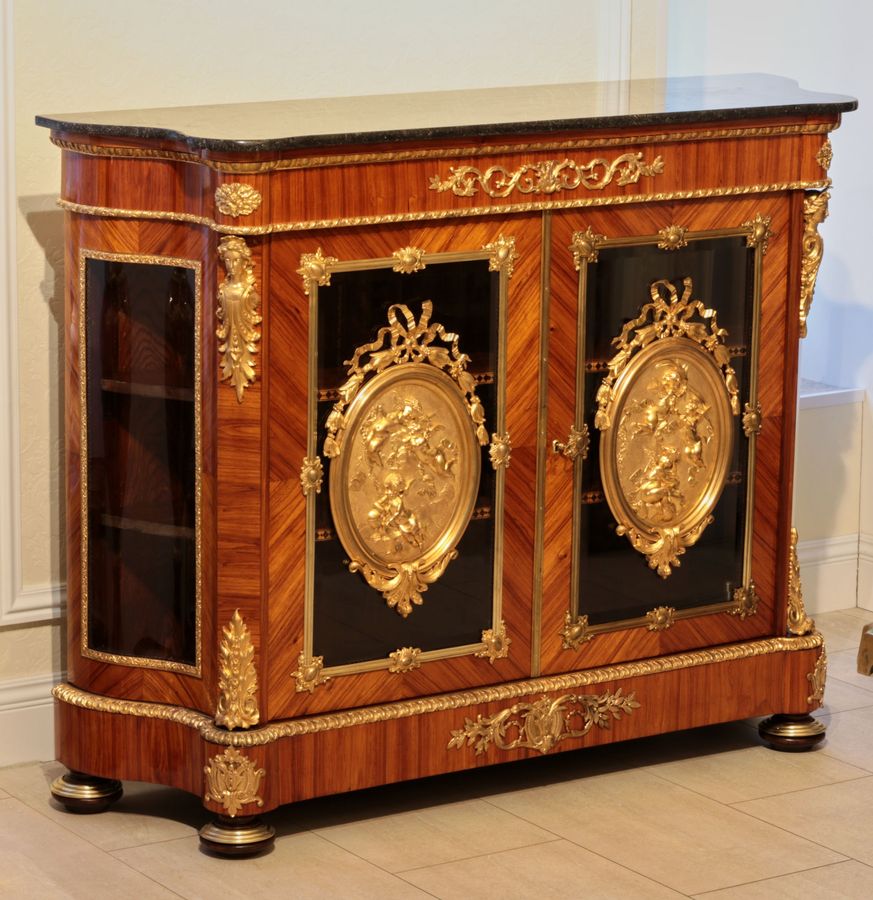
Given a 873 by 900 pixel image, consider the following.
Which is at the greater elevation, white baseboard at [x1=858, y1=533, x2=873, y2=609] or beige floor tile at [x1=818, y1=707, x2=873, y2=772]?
white baseboard at [x1=858, y1=533, x2=873, y2=609]

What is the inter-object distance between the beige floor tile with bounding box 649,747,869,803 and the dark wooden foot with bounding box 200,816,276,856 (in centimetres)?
89

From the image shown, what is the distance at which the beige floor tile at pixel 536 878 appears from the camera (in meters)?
3.29

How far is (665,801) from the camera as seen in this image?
3.73 metres

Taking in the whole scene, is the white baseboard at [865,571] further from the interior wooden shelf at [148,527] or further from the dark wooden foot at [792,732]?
the interior wooden shelf at [148,527]

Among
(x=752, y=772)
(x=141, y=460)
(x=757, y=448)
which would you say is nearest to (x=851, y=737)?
(x=752, y=772)

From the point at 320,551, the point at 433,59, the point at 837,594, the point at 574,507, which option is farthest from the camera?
the point at 837,594

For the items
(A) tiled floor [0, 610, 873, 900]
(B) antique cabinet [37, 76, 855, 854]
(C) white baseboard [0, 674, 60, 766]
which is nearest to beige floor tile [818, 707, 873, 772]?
(A) tiled floor [0, 610, 873, 900]

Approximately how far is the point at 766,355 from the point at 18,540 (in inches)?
61.1

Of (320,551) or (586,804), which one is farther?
(586,804)

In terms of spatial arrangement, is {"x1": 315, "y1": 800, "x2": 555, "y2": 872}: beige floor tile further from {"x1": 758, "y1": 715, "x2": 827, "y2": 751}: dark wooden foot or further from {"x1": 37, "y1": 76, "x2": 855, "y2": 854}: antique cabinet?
{"x1": 758, "y1": 715, "x2": 827, "y2": 751}: dark wooden foot

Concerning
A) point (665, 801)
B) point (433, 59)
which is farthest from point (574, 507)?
point (433, 59)

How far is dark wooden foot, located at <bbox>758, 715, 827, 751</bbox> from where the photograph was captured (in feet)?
13.1

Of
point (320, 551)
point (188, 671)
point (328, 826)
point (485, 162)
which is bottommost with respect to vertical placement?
point (328, 826)

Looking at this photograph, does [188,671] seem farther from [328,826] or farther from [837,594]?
[837,594]
